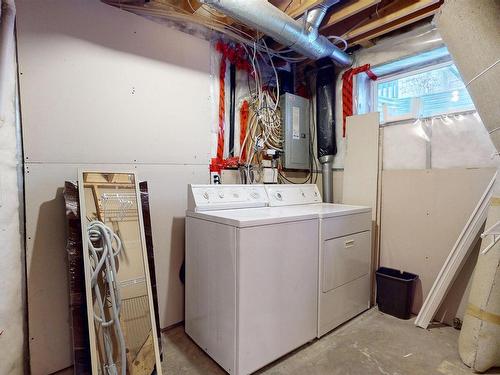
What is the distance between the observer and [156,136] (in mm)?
1966

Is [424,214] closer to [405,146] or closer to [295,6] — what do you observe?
[405,146]

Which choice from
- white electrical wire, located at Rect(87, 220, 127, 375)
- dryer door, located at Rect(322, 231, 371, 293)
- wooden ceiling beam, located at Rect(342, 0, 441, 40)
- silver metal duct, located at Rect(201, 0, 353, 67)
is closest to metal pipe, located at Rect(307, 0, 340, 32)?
silver metal duct, located at Rect(201, 0, 353, 67)

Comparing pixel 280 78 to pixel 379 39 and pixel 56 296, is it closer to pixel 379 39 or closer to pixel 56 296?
pixel 379 39

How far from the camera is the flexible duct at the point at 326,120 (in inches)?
107

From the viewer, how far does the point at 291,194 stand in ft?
7.83

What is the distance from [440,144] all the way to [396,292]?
4.02 ft

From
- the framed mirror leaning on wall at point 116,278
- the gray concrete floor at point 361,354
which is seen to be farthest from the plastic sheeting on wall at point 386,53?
the framed mirror leaning on wall at point 116,278

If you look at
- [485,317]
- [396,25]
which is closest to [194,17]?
[396,25]

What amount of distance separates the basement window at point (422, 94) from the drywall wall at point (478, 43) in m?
0.57

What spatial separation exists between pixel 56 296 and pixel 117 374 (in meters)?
0.58

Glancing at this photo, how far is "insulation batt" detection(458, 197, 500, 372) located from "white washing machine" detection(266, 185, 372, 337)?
70 centimetres

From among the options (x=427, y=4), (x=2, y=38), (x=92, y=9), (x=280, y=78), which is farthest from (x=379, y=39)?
(x=2, y=38)

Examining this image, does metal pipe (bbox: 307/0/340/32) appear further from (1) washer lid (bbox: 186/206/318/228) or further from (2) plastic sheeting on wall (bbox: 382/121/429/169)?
(1) washer lid (bbox: 186/206/318/228)

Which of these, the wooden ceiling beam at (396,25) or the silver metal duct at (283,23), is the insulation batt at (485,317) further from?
the silver metal duct at (283,23)
